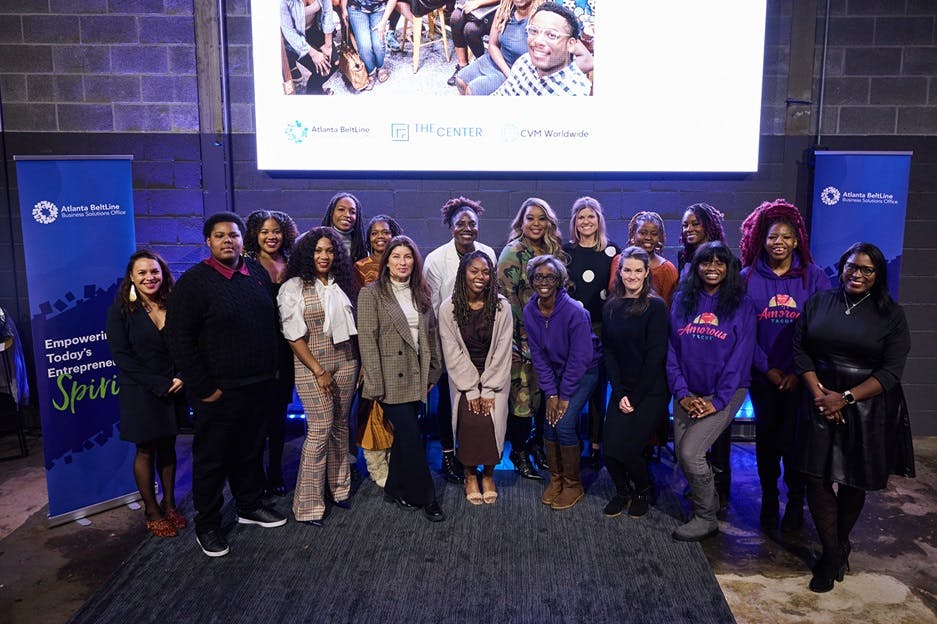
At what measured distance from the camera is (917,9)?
462cm

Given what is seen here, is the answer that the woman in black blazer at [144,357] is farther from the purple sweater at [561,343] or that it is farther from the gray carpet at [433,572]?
the purple sweater at [561,343]

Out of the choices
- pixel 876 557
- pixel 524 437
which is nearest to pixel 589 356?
pixel 524 437

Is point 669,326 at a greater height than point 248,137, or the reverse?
point 248,137

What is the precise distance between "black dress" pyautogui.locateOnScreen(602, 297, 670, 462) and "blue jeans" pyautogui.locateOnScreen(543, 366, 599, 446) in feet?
0.52

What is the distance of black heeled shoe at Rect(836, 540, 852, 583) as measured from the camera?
311 cm

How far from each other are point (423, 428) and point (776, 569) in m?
2.24

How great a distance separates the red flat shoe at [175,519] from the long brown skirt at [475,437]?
1.45 m

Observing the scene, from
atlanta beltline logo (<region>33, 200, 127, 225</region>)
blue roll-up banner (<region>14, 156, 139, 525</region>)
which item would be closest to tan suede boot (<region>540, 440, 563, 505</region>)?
blue roll-up banner (<region>14, 156, 139, 525</region>)

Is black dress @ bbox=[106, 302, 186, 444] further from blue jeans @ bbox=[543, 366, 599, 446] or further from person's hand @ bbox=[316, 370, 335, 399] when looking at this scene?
blue jeans @ bbox=[543, 366, 599, 446]

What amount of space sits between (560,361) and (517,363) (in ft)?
0.95

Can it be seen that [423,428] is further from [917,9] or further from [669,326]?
[917,9]

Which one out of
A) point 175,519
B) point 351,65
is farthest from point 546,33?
point 175,519

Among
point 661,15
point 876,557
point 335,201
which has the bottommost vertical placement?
point 876,557

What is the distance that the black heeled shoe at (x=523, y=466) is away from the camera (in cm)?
406
